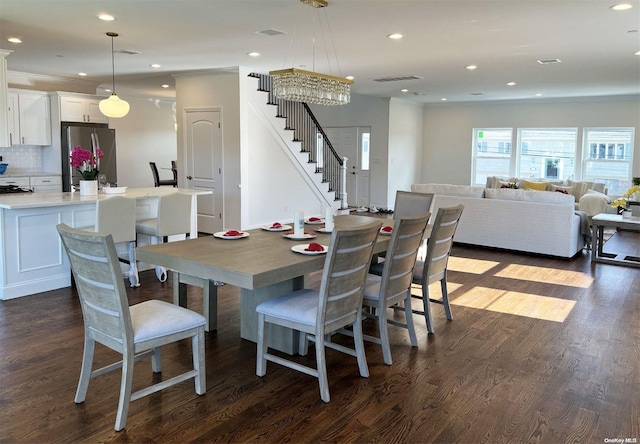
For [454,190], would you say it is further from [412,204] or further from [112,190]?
[112,190]

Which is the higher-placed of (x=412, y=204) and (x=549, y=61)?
(x=549, y=61)

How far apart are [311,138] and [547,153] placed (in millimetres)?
5537

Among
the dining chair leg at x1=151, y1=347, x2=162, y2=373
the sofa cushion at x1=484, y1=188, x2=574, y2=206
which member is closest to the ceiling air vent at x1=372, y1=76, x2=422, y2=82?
the sofa cushion at x1=484, y1=188, x2=574, y2=206

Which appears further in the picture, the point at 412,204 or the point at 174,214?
the point at 174,214

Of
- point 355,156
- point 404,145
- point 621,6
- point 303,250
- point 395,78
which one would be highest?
point 395,78

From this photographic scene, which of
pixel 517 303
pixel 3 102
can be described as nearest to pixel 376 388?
pixel 517 303

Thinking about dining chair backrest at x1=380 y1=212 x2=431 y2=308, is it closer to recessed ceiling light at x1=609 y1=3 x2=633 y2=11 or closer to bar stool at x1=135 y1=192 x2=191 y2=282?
recessed ceiling light at x1=609 y1=3 x2=633 y2=11

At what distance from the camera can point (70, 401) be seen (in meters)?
2.85

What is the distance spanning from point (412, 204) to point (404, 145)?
311 inches

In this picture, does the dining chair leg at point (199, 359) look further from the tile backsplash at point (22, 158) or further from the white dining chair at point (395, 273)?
the tile backsplash at point (22, 158)

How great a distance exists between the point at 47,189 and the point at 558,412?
8.46 meters

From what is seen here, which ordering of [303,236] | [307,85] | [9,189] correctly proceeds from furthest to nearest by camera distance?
[9,189], [307,85], [303,236]

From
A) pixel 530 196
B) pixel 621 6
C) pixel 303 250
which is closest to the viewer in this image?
pixel 303 250

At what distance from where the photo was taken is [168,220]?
5.30 meters
